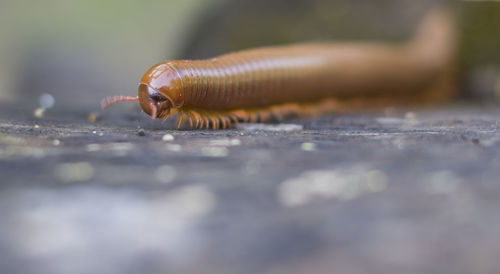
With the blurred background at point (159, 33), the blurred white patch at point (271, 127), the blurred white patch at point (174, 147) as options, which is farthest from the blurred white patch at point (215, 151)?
the blurred background at point (159, 33)

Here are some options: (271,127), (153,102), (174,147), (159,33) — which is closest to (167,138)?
(174,147)

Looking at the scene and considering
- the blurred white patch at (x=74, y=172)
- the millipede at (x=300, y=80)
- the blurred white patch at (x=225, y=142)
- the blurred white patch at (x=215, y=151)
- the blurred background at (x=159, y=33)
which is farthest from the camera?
the blurred background at (x=159, y=33)

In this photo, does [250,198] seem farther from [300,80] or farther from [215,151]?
[300,80]

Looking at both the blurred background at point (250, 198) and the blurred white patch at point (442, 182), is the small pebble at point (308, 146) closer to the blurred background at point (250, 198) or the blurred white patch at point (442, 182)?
the blurred background at point (250, 198)

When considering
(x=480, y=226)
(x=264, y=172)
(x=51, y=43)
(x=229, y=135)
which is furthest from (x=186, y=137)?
(x=51, y=43)

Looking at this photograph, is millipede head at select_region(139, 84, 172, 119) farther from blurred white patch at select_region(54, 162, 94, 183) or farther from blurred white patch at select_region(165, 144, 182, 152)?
blurred white patch at select_region(54, 162, 94, 183)
